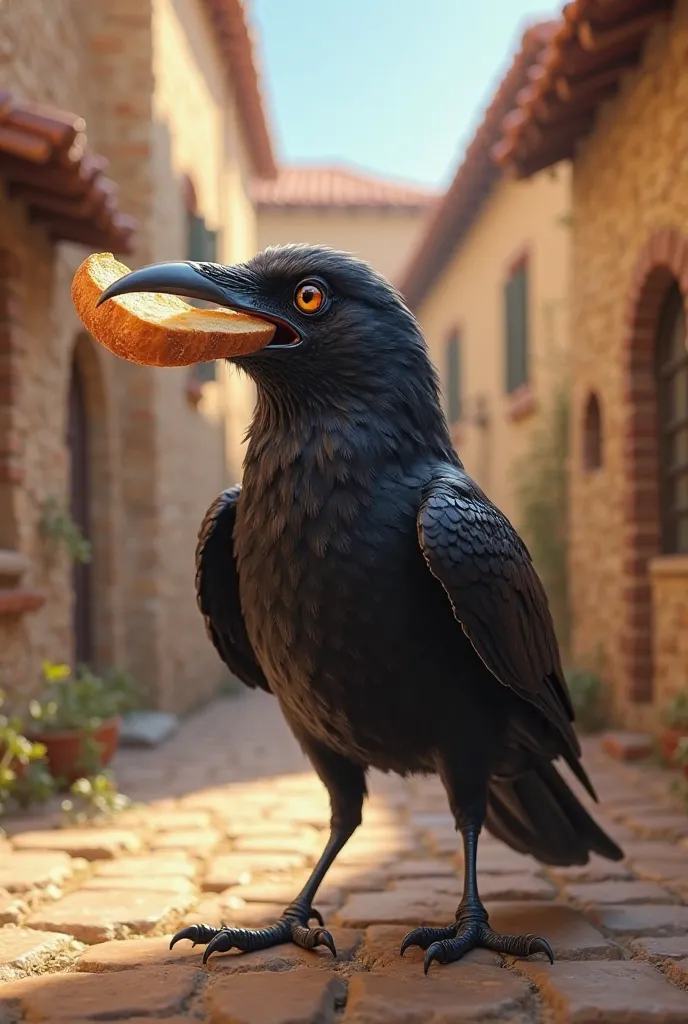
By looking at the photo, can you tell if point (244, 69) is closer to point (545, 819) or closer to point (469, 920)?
point (545, 819)

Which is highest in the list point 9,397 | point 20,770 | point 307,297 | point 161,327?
point 9,397

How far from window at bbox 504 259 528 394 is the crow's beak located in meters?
8.81

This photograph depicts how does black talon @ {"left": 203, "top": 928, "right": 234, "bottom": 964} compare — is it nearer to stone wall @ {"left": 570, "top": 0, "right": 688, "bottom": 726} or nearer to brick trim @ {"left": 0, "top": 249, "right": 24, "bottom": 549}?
brick trim @ {"left": 0, "top": 249, "right": 24, "bottom": 549}

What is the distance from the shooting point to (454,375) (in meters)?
15.9

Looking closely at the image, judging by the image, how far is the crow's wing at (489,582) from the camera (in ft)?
7.64

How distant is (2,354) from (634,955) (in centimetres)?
417

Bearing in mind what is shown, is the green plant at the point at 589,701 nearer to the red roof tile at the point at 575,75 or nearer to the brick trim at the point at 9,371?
the red roof tile at the point at 575,75

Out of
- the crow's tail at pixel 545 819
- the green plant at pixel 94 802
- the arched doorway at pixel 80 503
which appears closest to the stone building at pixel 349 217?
the arched doorway at pixel 80 503

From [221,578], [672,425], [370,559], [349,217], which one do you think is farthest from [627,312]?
[349,217]

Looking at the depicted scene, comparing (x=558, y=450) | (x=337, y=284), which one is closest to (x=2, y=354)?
(x=337, y=284)

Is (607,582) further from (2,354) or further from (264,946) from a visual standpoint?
(264,946)

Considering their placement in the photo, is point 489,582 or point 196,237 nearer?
point 489,582

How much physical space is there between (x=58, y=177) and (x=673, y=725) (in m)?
3.88

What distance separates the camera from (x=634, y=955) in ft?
8.65
